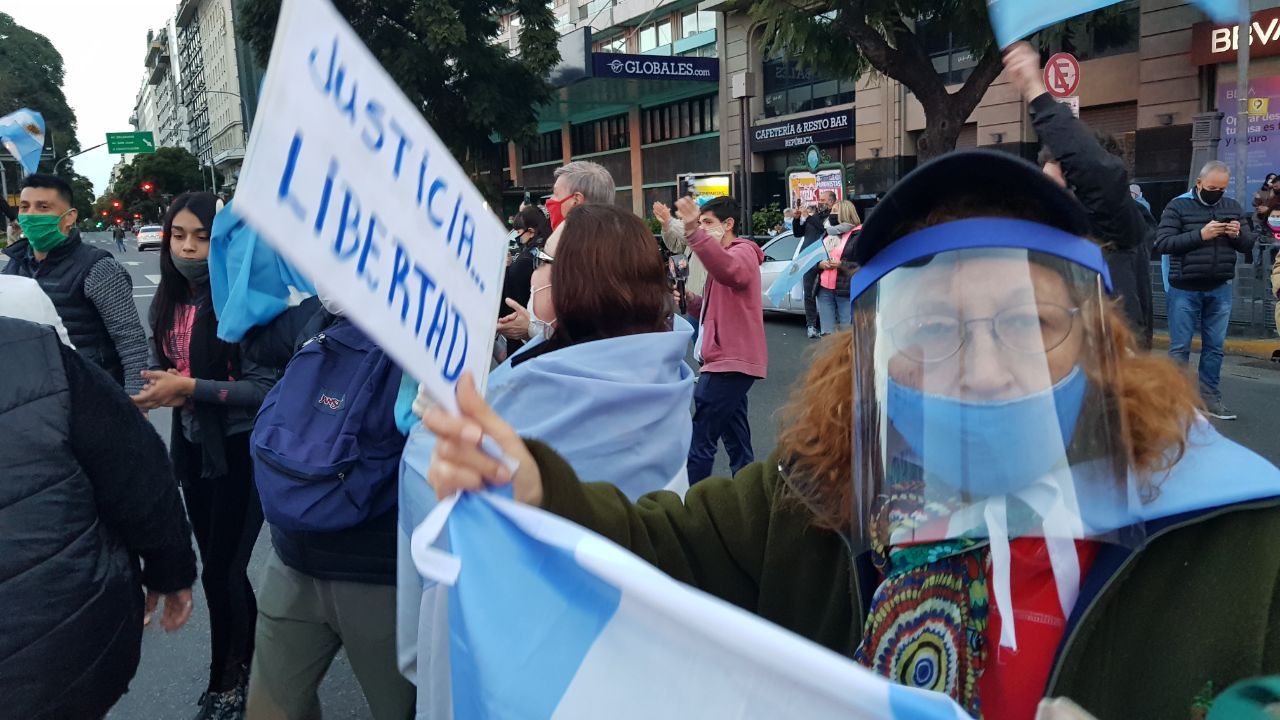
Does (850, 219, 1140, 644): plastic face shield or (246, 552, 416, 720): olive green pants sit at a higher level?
(850, 219, 1140, 644): plastic face shield

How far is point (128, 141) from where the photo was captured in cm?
5394

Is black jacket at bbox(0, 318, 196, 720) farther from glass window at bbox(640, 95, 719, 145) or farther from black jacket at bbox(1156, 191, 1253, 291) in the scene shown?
glass window at bbox(640, 95, 719, 145)

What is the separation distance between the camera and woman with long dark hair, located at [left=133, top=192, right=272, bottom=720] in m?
2.89

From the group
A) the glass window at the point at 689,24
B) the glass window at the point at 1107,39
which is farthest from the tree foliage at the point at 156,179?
the glass window at the point at 1107,39

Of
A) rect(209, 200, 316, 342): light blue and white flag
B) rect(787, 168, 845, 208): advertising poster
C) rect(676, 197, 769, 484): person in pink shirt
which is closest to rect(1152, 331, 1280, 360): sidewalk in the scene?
rect(676, 197, 769, 484): person in pink shirt

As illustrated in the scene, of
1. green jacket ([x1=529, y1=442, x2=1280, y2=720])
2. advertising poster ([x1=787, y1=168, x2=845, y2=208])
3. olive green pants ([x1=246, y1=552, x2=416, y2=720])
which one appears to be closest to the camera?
green jacket ([x1=529, y1=442, x2=1280, y2=720])

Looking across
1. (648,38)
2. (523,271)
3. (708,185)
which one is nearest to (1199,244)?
(523,271)

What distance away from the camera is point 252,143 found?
0.80 m

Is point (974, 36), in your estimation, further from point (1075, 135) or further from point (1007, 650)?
point (1007, 650)

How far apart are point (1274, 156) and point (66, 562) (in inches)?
622

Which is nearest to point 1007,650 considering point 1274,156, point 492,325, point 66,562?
point 492,325

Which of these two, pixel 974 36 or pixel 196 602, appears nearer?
pixel 196 602

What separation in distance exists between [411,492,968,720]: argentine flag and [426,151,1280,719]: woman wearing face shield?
0.34ft

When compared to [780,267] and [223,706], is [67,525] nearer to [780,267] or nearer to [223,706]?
[223,706]
